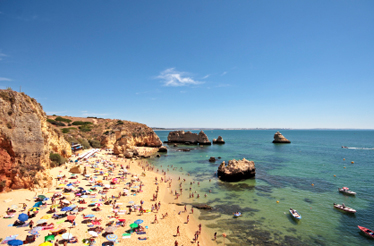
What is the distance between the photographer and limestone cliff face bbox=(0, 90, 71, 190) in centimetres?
1720

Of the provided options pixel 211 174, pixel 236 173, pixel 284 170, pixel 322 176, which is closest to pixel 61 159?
pixel 211 174

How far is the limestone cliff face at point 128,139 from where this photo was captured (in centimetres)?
4841

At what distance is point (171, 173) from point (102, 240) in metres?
21.6

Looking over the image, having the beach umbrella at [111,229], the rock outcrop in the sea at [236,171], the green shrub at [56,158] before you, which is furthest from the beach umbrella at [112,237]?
the green shrub at [56,158]

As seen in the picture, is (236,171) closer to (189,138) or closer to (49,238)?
(49,238)

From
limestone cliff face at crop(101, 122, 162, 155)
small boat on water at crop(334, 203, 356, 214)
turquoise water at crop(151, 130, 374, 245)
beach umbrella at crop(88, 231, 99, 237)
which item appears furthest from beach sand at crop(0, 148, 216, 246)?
limestone cliff face at crop(101, 122, 162, 155)

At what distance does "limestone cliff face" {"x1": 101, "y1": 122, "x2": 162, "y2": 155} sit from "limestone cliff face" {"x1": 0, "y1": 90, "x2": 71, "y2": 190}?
28221 mm

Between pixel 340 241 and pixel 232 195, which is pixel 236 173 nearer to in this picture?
pixel 232 195

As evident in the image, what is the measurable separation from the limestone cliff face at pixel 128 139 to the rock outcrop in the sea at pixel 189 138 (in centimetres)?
2450

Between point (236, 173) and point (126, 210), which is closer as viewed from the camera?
point (126, 210)

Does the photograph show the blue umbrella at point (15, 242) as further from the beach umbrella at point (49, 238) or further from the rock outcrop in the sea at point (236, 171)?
the rock outcrop in the sea at point (236, 171)

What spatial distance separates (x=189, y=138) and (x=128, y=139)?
142 ft

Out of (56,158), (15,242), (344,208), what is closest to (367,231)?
(344,208)

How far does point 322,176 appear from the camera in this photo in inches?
1284
